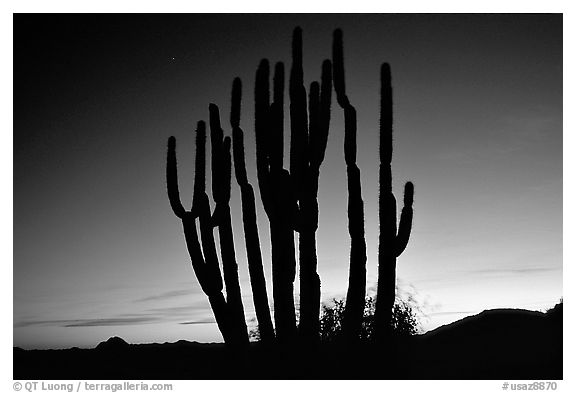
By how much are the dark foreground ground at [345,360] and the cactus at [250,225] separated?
0.40 m

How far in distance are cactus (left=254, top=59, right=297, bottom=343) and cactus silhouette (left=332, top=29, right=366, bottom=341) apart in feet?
2.48

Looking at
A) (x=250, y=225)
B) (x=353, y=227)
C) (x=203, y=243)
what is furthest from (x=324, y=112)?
(x=203, y=243)

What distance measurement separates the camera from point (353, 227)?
11258mm

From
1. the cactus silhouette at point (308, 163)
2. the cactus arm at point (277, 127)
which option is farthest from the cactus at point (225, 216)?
the cactus silhouette at point (308, 163)

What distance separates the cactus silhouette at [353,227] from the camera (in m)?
11.2

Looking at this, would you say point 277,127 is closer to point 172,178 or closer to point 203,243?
point 172,178

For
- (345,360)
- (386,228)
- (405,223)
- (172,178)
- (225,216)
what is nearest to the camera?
(345,360)

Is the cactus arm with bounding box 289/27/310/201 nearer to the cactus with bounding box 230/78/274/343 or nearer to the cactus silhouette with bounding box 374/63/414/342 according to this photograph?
the cactus with bounding box 230/78/274/343

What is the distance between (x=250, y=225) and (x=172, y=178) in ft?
4.08

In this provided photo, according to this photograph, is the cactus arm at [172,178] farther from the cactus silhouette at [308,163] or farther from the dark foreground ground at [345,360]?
the dark foreground ground at [345,360]

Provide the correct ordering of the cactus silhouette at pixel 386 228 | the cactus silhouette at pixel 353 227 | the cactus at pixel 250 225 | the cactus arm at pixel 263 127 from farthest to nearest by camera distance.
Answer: the cactus at pixel 250 225 → the cactus arm at pixel 263 127 → the cactus silhouette at pixel 353 227 → the cactus silhouette at pixel 386 228

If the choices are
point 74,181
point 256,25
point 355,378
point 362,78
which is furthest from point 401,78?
point 74,181

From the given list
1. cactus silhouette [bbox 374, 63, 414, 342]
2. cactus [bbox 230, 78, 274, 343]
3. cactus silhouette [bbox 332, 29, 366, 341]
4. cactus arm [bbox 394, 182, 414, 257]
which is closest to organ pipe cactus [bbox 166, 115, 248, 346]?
cactus [bbox 230, 78, 274, 343]

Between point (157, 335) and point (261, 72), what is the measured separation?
17.1ft
